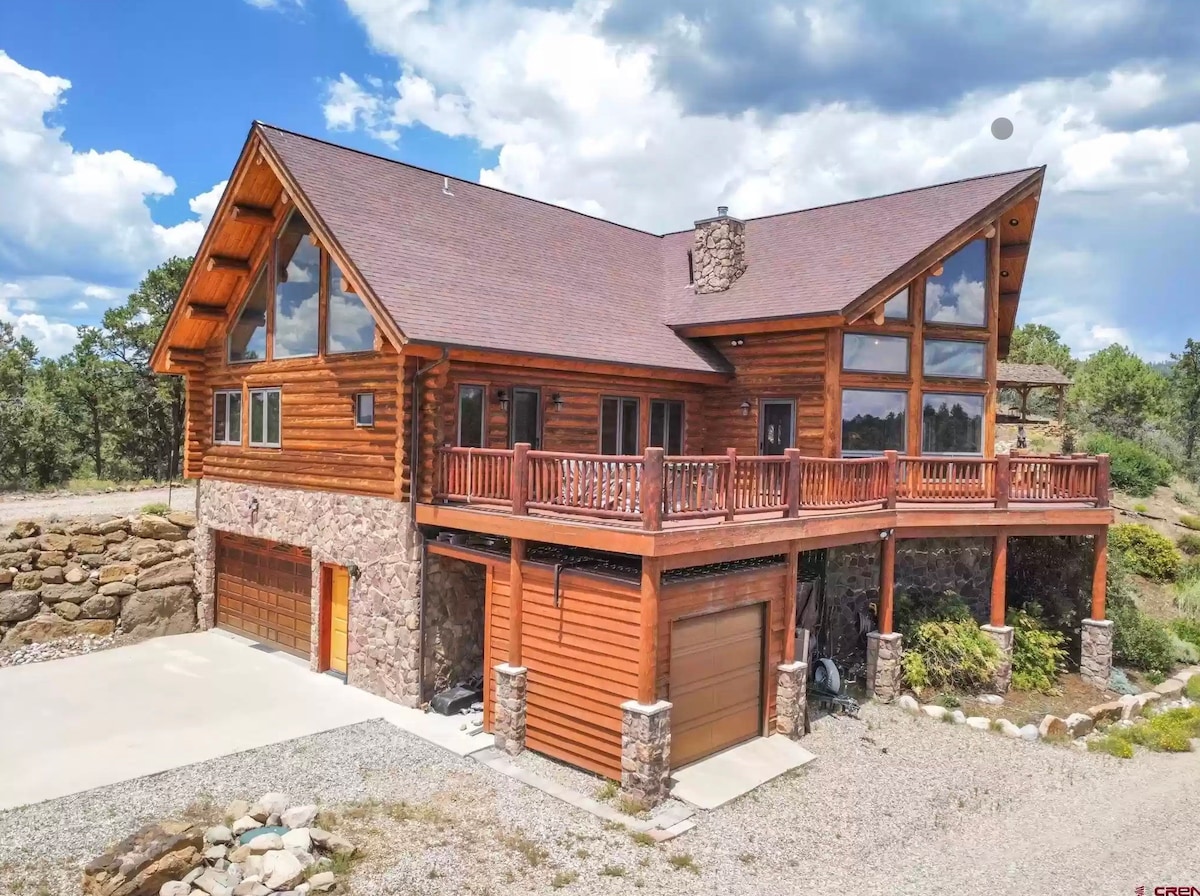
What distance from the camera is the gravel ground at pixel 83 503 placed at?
2161 centimetres

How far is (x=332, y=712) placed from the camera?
12.6 metres

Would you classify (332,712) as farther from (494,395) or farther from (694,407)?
(694,407)

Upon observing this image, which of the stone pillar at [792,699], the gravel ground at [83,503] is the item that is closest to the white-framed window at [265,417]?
the gravel ground at [83,503]

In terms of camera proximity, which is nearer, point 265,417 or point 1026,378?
point 265,417

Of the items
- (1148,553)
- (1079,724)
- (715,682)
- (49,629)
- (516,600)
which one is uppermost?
(516,600)

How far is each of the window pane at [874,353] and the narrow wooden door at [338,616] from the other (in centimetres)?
1004

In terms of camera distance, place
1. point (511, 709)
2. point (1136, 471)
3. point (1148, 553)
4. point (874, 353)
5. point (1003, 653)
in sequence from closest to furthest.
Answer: point (511, 709), point (1003, 653), point (874, 353), point (1148, 553), point (1136, 471)

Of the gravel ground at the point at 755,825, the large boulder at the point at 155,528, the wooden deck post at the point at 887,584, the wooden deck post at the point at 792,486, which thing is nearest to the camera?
the gravel ground at the point at 755,825

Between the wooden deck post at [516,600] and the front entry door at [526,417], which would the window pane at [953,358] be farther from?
the wooden deck post at [516,600]

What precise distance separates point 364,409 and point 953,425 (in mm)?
11303

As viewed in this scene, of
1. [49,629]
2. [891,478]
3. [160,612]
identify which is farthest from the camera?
[160,612]

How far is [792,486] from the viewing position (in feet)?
38.3

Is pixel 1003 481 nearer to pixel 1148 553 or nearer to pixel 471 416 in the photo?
pixel 471 416

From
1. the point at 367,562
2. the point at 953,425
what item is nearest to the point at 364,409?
the point at 367,562
